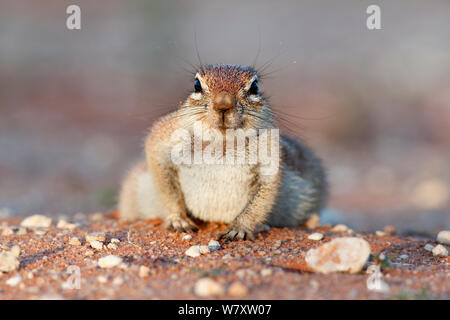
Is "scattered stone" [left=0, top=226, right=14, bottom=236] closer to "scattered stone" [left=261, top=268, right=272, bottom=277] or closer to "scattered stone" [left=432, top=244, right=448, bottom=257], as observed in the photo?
"scattered stone" [left=261, top=268, right=272, bottom=277]

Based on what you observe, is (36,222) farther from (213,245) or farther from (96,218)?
(213,245)

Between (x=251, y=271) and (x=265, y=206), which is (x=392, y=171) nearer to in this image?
(x=265, y=206)

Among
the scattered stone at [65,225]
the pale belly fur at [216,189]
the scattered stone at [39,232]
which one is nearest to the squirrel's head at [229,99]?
the pale belly fur at [216,189]

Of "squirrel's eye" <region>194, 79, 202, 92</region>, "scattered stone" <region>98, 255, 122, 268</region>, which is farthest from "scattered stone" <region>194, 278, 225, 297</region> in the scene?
"squirrel's eye" <region>194, 79, 202, 92</region>

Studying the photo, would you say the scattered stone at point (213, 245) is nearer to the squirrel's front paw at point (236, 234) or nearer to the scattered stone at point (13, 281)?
the squirrel's front paw at point (236, 234)

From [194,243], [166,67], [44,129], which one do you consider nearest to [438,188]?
[194,243]
